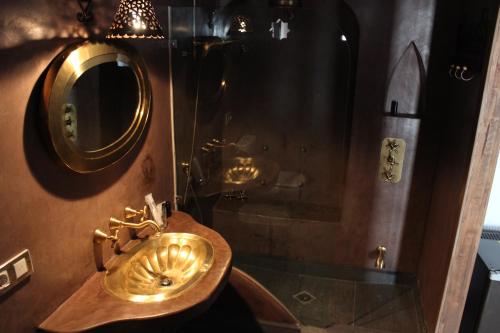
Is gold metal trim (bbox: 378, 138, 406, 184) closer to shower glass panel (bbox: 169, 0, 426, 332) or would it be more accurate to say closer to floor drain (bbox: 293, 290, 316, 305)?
shower glass panel (bbox: 169, 0, 426, 332)

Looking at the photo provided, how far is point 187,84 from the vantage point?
2.42 meters

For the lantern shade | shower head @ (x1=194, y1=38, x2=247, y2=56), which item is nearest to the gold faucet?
the lantern shade

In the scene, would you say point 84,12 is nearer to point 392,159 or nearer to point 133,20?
point 133,20

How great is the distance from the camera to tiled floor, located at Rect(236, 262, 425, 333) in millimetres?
2508

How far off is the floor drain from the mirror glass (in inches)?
65.8

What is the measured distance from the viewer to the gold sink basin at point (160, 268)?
163 centimetres

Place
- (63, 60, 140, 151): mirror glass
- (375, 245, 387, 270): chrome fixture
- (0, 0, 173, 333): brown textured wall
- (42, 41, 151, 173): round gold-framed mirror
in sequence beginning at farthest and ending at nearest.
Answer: (375, 245, 387, 270): chrome fixture < (63, 60, 140, 151): mirror glass < (42, 41, 151, 173): round gold-framed mirror < (0, 0, 173, 333): brown textured wall

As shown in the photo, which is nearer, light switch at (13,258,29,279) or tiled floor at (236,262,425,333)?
light switch at (13,258,29,279)

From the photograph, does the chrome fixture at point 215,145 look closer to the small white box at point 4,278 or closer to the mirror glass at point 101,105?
the mirror glass at point 101,105

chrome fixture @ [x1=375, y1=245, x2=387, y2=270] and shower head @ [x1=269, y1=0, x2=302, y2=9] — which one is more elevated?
shower head @ [x1=269, y1=0, x2=302, y2=9]

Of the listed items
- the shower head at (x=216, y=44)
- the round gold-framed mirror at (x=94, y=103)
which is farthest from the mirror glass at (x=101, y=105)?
the shower head at (x=216, y=44)

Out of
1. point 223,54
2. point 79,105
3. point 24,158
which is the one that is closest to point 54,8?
point 79,105

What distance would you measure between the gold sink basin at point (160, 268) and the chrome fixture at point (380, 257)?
1.42 meters

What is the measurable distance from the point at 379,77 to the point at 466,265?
117 centimetres
